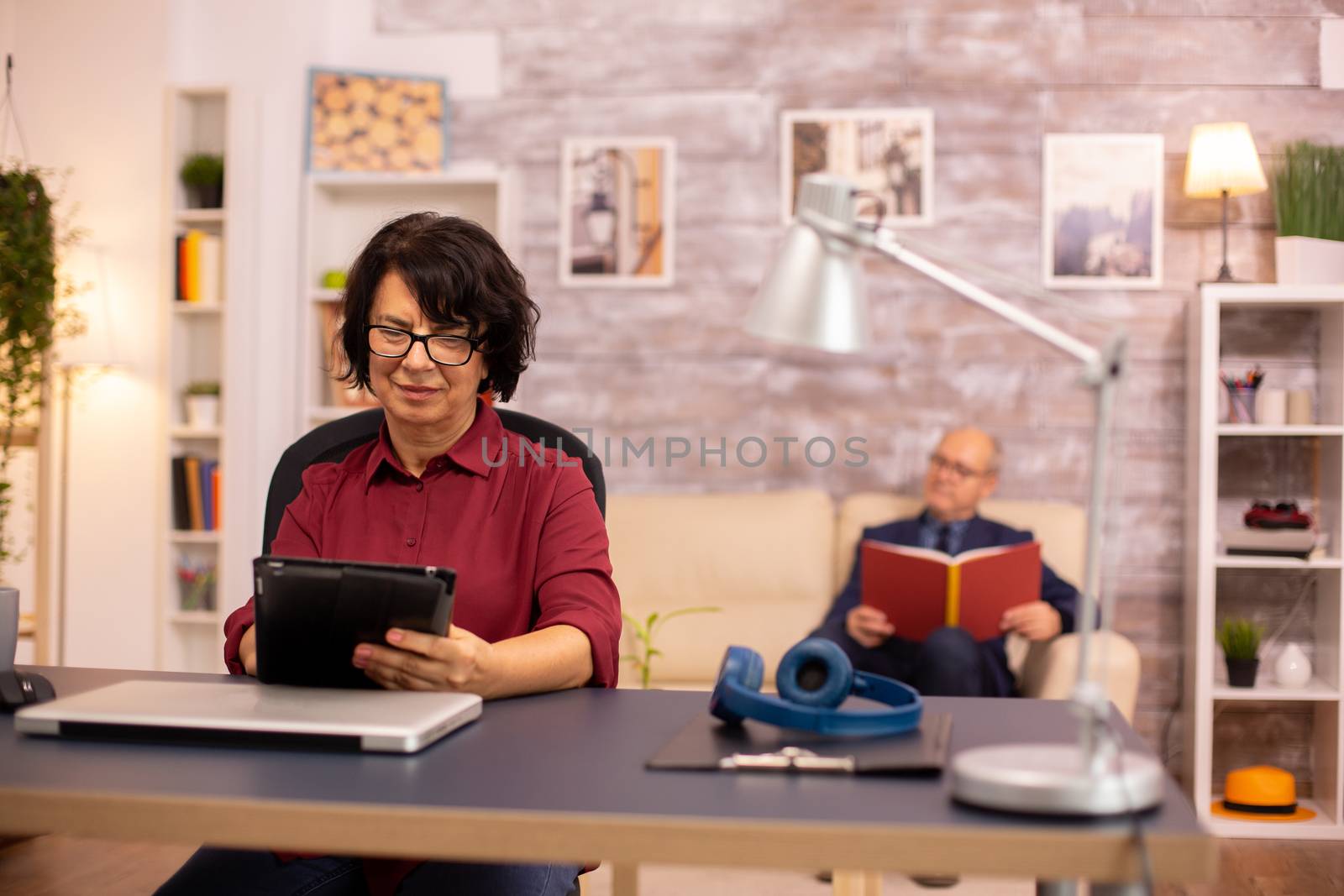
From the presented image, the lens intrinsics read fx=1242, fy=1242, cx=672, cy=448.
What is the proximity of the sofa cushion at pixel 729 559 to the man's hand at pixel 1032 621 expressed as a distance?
0.61 meters

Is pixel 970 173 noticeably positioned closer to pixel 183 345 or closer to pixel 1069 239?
pixel 1069 239

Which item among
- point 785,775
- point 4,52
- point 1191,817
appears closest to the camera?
point 1191,817

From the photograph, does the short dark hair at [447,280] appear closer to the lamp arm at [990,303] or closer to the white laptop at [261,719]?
the white laptop at [261,719]

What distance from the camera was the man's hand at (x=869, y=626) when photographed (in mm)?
3102

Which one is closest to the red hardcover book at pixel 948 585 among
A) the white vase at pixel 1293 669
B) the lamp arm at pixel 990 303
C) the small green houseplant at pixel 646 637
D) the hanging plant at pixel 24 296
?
the small green houseplant at pixel 646 637

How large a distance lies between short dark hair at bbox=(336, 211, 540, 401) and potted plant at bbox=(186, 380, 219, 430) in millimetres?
2230

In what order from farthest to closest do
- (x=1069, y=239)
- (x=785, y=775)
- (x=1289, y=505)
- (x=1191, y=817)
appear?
(x=1069, y=239), (x=1289, y=505), (x=785, y=775), (x=1191, y=817)

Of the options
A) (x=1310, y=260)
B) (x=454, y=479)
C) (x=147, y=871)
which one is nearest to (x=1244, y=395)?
(x=1310, y=260)

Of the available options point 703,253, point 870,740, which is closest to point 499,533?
point 870,740

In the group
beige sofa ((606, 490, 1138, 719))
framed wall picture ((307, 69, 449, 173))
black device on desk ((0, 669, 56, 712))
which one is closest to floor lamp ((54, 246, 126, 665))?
framed wall picture ((307, 69, 449, 173))

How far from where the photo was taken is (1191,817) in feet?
Result: 2.80

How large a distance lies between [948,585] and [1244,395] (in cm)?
122

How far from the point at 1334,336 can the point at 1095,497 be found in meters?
3.14

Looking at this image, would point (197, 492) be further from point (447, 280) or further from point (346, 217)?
point (447, 280)
